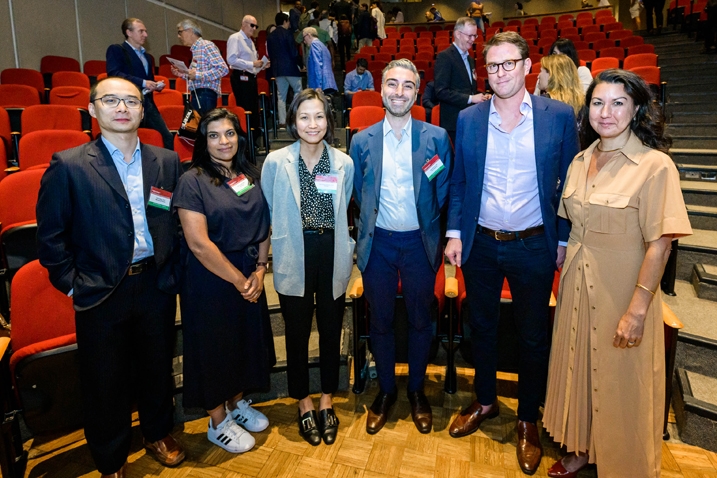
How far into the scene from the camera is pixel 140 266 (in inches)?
62.4

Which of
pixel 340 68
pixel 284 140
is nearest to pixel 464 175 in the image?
pixel 284 140

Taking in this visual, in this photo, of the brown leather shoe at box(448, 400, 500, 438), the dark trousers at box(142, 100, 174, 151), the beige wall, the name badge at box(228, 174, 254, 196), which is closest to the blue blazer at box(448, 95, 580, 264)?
the brown leather shoe at box(448, 400, 500, 438)

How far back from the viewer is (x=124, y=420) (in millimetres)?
1644

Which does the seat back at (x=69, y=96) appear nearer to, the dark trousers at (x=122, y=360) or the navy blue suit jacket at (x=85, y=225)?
the navy blue suit jacket at (x=85, y=225)

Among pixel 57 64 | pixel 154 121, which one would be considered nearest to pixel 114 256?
pixel 154 121

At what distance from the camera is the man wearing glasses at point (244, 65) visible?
4.45 meters

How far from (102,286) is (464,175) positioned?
1.38 meters

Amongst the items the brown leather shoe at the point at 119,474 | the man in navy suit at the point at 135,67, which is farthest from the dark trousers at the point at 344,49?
the brown leather shoe at the point at 119,474

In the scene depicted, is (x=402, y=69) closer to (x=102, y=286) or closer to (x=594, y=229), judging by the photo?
(x=594, y=229)

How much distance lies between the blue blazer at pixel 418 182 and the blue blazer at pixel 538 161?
0.21 ft

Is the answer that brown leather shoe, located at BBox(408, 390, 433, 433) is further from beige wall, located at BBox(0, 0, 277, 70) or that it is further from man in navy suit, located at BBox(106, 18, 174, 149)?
beige wall, located at BBox(0, 0, 277, 70)

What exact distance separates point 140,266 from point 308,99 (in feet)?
2.88

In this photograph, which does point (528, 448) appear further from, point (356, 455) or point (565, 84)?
point (565, 84)

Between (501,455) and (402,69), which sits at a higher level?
(402,69)
